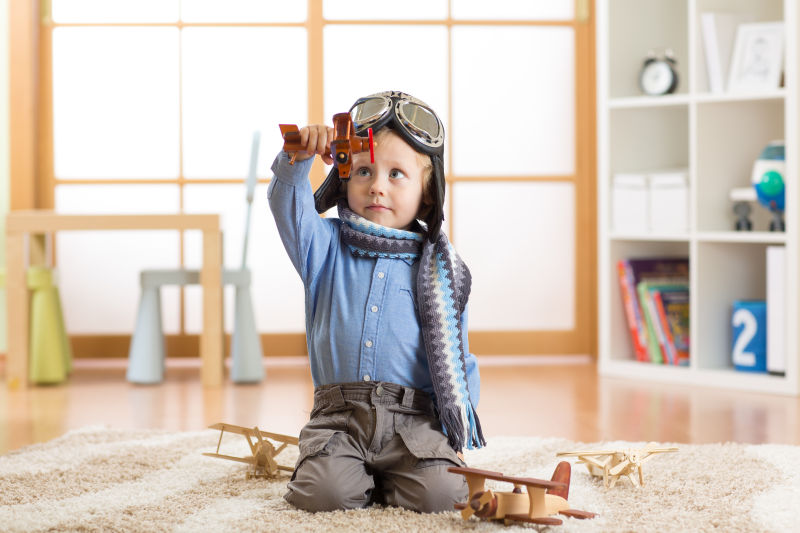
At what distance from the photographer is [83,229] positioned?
2615 mm

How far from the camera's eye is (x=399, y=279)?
1494 mm

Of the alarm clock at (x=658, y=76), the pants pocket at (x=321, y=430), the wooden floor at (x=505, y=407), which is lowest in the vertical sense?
the wooden floor at (x=505, y=407)

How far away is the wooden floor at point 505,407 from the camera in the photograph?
2.03 m

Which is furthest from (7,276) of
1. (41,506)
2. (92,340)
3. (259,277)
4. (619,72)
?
(619,72)

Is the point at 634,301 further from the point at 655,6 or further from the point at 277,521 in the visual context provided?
the point at 277,521

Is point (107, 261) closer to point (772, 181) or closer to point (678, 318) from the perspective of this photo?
point (678, 318)

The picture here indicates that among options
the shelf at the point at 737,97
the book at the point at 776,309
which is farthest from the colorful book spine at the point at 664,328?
the shelf at the point at 737,97

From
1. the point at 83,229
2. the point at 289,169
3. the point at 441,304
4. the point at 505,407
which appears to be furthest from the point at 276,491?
the point at 83,229

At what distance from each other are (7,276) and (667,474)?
1.86 metres

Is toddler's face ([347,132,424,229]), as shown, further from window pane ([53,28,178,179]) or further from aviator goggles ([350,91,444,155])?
window pane ([53,28,178,179])

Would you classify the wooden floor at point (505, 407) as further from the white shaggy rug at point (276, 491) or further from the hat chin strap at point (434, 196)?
the hat chin strap at point (434, 196)

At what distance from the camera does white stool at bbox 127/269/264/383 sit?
2.72 meters

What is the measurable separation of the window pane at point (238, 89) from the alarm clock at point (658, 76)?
1.07m

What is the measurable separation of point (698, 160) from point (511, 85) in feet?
2.49
